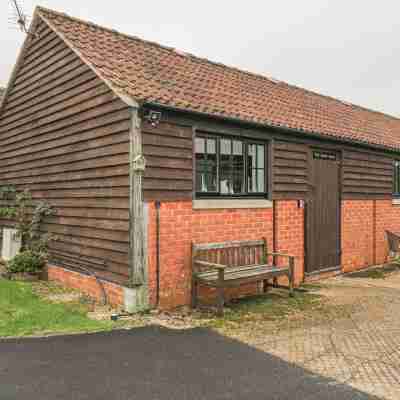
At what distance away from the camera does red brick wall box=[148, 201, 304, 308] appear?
6551 millimetres

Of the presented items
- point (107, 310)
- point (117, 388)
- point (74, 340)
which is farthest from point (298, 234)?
point (117, 388)

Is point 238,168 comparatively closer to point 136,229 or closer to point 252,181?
point 252,181

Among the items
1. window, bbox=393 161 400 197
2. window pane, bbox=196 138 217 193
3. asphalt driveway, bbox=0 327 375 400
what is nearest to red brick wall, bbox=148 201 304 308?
window pane, bbox=196 138 217 193

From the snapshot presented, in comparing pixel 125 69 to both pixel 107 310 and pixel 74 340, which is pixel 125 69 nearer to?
pixel 107 310

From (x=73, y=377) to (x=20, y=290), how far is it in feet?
12.8

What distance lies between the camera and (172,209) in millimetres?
6672

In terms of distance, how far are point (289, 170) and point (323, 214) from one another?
1.66m

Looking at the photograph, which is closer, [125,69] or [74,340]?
[74,340]

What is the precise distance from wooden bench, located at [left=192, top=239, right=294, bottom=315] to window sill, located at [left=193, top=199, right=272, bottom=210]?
2.17 ft

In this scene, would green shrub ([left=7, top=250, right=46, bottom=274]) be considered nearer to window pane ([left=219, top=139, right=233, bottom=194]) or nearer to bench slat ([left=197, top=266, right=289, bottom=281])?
bench slat ([left=197, top=266, right=289, bottom=281])

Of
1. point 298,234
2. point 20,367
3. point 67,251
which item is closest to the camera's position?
point 20,367

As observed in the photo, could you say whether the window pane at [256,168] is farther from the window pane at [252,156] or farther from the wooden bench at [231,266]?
the wooden bench at [231,266]

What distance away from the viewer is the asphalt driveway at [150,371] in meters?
3.79

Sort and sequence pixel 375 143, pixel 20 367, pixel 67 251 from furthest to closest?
pixel 375 143, pixel 67 251, pixel 20 367
